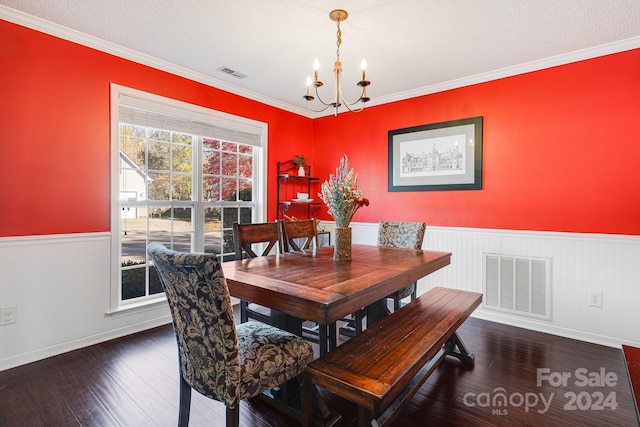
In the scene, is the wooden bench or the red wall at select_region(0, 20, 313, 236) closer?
the wooden bench

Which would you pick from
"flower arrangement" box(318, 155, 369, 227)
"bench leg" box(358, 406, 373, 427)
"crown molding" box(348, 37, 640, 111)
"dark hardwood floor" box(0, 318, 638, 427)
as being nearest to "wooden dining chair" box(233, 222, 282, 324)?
"dark hardwood floor" box(0, 318, 638, 427)

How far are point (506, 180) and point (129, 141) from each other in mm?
3695

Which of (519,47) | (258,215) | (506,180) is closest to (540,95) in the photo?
(519,47)

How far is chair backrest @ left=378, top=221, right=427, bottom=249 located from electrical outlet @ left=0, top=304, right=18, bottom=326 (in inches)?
118

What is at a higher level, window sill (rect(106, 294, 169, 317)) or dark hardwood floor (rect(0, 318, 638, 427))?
window sill (rect(106, 294, 169, 317))

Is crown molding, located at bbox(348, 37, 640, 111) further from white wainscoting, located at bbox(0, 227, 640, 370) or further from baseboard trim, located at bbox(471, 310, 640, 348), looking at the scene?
baseboard trim, located at bbox(471, 310, 640, 348)

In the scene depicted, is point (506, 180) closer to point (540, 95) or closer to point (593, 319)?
point (540, 95)

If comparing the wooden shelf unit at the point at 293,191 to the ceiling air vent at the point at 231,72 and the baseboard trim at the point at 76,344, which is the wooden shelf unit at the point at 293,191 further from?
the baseboard trim at the point at 76,344

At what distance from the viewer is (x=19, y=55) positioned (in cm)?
234

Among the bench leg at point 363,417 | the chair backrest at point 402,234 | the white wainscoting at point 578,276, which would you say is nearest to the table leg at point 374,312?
the chair backrest at point 402,234

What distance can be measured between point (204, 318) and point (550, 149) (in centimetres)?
330

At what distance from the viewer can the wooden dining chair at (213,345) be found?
1247 mm

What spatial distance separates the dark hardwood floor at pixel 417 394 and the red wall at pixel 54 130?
1.08 m

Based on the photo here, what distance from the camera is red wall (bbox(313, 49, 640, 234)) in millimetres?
2693
